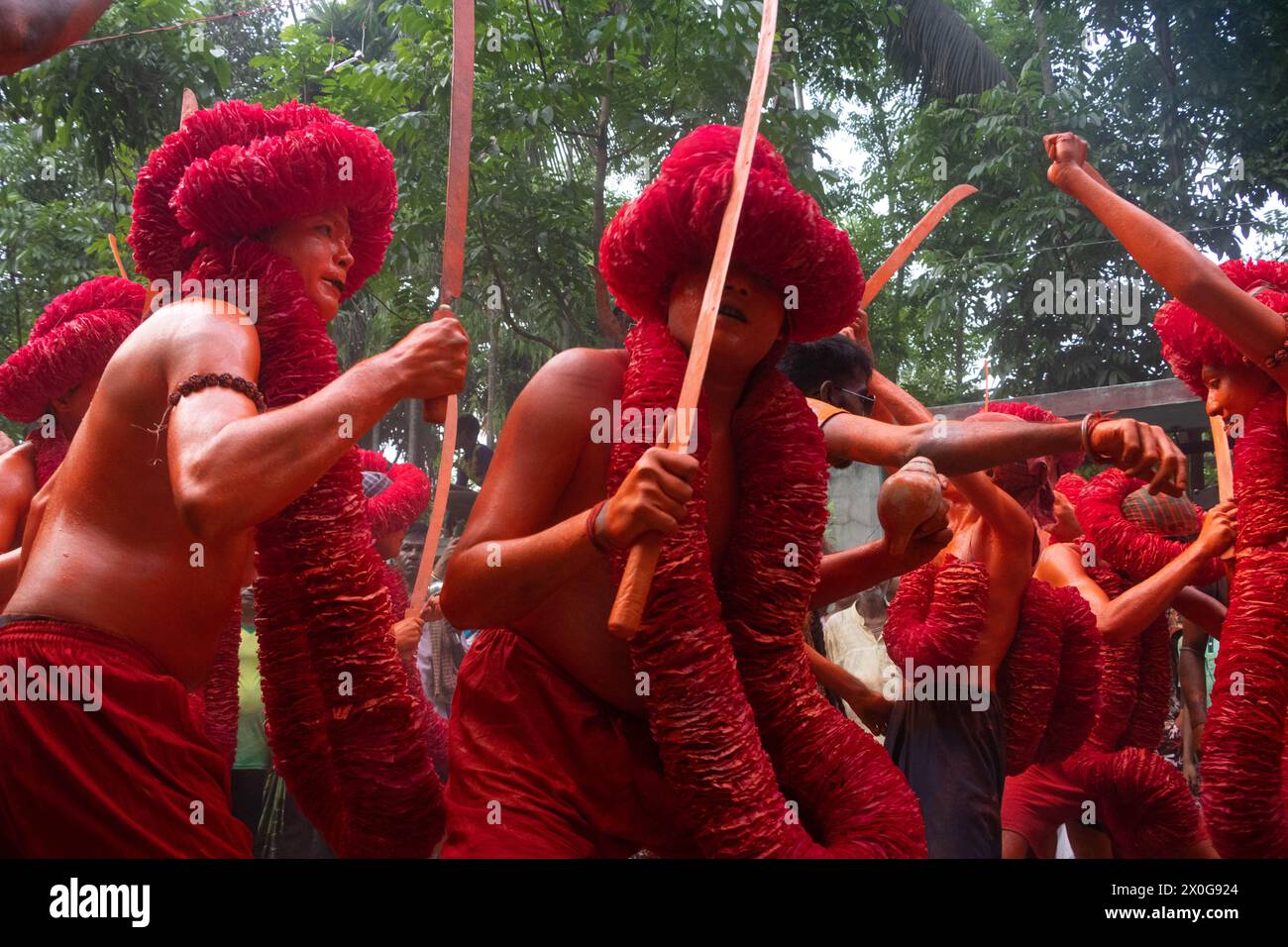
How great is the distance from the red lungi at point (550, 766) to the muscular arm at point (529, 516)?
0.13 metres

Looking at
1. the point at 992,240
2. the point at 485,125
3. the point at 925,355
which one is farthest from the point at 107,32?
the point at 925,355

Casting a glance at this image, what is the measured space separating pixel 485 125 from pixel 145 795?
170 inches

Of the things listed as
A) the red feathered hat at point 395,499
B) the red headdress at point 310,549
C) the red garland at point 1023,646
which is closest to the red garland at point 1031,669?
the red garland at point 1023,646

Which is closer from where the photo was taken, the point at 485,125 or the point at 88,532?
the point at 88,532

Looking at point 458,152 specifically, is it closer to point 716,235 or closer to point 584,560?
point 716,235

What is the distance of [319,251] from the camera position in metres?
2.32

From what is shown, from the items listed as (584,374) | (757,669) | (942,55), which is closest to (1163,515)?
(757,669)

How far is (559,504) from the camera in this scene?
2088 mm

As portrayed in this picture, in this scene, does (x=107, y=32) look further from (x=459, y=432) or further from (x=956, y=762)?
(x=956, y=762)

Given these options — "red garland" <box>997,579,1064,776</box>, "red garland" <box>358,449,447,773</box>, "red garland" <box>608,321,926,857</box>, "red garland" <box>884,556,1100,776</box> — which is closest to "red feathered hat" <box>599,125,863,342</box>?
"red garland" <box>608,321,926,857</box>

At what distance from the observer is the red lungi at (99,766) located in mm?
1841

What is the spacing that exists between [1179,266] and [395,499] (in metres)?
3.00

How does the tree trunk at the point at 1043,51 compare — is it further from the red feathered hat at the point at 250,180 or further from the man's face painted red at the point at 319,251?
the man's face painted red at the point at 319,251
